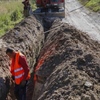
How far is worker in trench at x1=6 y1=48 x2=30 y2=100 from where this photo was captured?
7.24 m

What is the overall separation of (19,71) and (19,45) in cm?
300

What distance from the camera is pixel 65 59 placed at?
8.00 meters

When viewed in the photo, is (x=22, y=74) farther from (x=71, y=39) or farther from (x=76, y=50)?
(x=71, y=39)

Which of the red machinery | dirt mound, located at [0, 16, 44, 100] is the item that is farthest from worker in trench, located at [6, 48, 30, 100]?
the red machinery

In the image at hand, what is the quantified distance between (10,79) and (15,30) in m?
4.16

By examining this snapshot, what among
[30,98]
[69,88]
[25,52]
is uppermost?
[69,88]

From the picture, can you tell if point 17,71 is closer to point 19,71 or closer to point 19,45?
point 19,71

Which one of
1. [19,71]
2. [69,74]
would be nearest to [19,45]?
[19,71]

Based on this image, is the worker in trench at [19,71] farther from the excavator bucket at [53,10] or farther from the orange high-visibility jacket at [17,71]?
the excavator bucket at [53,10]

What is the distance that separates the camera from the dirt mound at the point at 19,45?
7.81m

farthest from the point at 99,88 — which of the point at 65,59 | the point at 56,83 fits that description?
the point at 65,59

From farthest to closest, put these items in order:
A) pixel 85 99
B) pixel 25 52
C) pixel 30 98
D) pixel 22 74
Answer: pixel 25 52
pixel 30 98
pixel 22 74
pixel 85 99

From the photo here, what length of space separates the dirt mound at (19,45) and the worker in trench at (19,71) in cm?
36

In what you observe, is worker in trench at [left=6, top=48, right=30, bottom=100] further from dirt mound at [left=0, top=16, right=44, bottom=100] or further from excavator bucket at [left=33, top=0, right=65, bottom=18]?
excavator bucket at [left=33, top=0, right=65, bottom=18]
